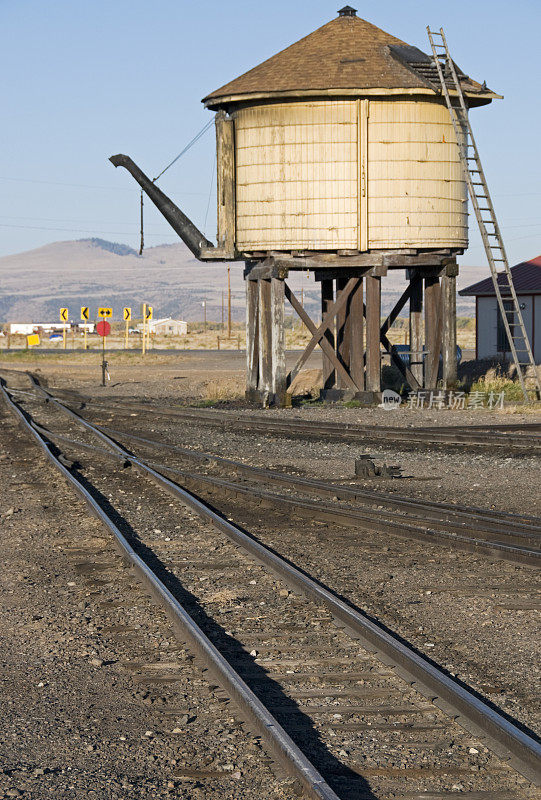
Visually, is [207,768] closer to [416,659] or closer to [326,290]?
[416,659]

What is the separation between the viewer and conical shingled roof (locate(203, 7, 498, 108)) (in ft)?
82.3

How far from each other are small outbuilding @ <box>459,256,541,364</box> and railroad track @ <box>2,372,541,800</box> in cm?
2802

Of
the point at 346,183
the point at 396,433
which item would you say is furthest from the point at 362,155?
the point at 396,433

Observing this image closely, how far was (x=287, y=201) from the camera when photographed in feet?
84.3

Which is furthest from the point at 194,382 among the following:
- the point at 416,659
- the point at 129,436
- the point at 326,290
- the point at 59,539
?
the point at 416,659

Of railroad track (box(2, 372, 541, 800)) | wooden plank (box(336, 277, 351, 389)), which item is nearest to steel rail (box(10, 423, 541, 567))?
railroad track (box(2, 372, 541, 800))

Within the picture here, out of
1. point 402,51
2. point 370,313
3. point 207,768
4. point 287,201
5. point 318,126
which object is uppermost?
point 402,51

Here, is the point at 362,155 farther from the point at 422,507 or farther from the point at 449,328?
the point at 422,507

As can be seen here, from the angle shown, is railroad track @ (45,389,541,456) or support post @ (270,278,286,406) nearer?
railroad track @ (45,389,541,456)

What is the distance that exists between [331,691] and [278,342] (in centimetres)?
2103

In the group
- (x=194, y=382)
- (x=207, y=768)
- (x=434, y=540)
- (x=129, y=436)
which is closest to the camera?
(x=207, y=768)

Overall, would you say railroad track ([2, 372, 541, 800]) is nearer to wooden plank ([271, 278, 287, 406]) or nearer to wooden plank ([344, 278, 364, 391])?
wooden plank ([271, 278, 287, 406])

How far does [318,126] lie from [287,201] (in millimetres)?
1824

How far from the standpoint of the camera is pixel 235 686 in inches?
223
